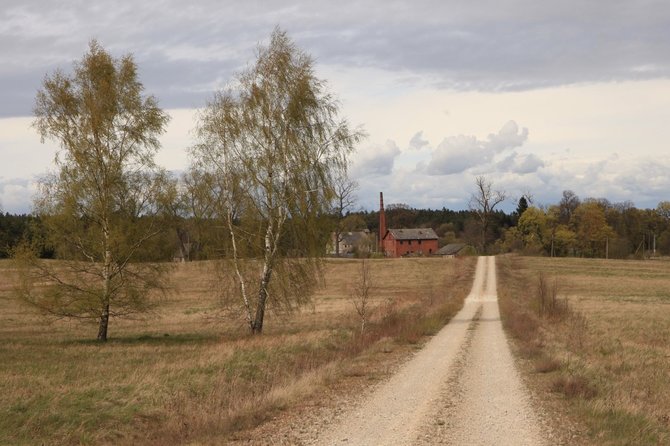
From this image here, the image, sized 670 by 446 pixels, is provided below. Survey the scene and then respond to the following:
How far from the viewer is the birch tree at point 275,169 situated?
26.7 m

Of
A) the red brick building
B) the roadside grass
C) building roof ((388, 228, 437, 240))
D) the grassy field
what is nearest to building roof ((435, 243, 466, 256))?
the red brick building

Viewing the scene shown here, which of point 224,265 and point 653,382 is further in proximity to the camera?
point 224,265

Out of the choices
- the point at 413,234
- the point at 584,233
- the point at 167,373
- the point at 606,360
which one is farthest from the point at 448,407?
the point at 413,234

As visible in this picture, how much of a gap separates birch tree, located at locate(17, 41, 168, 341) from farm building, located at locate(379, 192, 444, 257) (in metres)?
107

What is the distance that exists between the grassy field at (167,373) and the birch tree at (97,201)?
1793 mm

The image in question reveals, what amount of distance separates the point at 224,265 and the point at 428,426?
18.5 meters

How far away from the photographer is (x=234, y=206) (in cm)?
2703

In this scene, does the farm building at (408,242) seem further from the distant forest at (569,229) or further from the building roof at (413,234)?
the distant forest at (569,229)

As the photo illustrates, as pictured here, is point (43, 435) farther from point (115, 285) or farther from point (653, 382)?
point (115, 285)

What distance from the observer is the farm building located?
440 feet

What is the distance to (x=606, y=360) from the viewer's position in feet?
60.4

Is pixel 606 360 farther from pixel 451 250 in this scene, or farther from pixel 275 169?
pixel 451 250

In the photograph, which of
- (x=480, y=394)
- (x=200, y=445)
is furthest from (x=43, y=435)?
(x=480, y=394)

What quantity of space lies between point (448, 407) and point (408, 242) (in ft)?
408
